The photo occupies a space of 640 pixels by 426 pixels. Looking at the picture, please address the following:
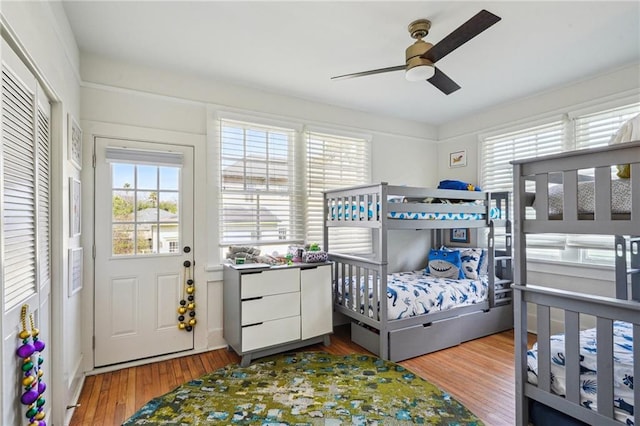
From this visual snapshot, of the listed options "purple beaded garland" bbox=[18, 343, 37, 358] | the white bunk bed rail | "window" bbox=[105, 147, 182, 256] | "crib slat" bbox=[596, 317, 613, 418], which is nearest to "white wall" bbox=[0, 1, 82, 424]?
"purple beaded garland" bbox=[18, 343, 37, 358]

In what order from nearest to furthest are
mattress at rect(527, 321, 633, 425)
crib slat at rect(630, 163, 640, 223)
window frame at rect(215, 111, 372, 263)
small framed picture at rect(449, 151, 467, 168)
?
crib slat at rect(630, 163, 640, 223)
mattress at rect(527, 321, 633, 425)
window frame at rect(215, 111, 372, 263)
small framed picture at rect(449, 151, 467, 168)

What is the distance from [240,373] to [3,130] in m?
2.17

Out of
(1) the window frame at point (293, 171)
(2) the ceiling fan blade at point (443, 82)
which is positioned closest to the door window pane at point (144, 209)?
(1) the window frame at point (293, 171)

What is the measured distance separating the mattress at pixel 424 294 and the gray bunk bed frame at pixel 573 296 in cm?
124

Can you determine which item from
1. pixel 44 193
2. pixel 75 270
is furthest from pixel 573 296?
pixel 75 270

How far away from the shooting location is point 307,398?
224 centimetres

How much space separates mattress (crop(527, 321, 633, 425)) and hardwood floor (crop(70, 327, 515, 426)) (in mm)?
561

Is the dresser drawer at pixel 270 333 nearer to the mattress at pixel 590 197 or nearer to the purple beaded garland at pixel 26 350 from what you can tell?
the purple beaded garland at pixel 26 350

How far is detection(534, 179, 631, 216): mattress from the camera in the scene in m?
1.40

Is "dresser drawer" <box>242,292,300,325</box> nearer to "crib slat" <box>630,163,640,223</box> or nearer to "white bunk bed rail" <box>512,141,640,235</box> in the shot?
"white bunk bed rail" <box>512,141,640,235</box>

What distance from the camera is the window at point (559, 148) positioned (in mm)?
3025

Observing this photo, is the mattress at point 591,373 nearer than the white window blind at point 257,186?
Yes

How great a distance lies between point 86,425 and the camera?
2008 millimetres

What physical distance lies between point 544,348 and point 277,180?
2.67 meters
